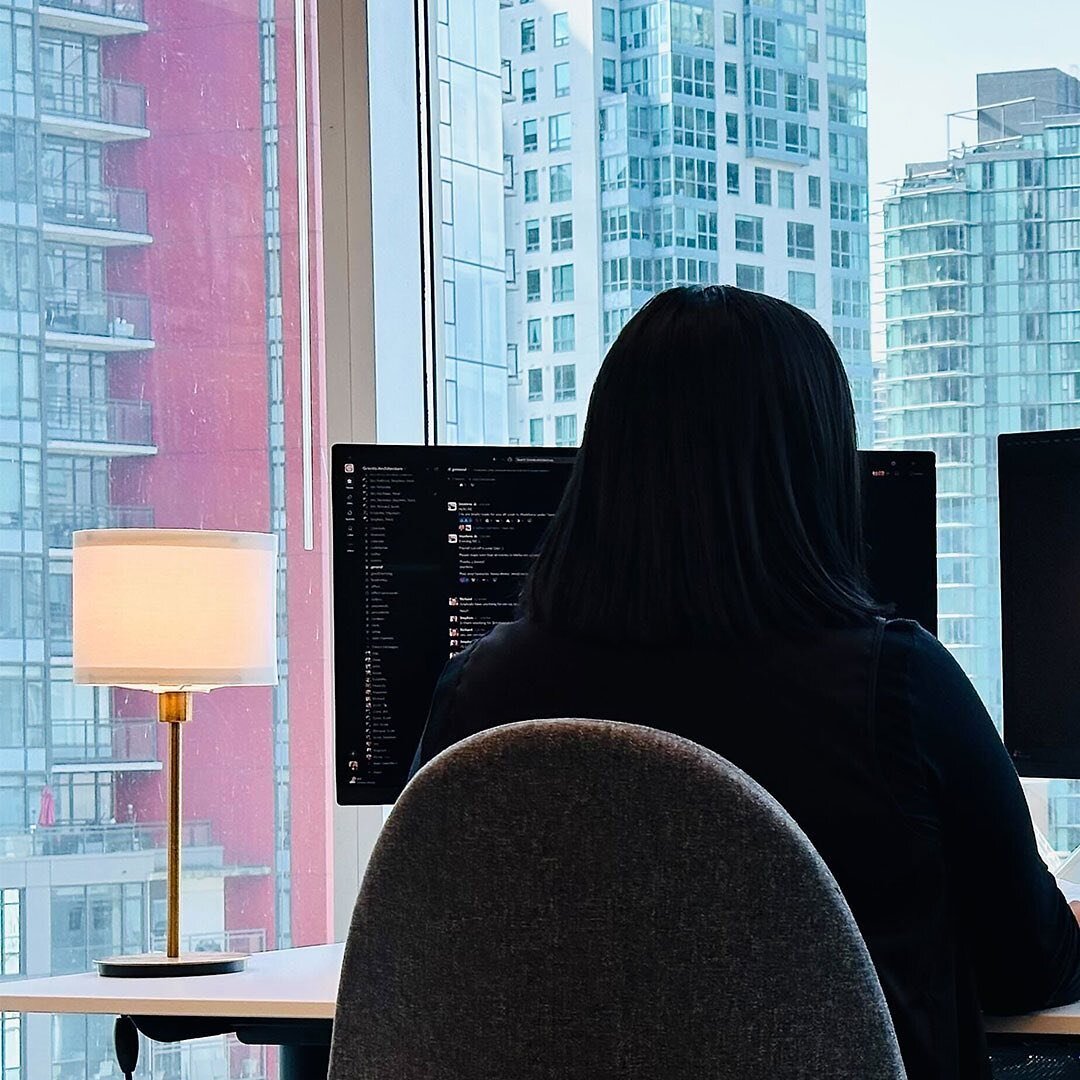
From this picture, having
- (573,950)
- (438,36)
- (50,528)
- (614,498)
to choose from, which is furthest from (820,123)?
(573,950)

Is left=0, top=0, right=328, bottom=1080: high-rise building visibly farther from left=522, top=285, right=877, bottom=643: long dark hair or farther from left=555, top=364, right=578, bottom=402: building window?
left=522, top=285, right=877, bottom=643: long dark hair

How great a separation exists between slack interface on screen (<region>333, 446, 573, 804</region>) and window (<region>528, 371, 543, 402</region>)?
97 centimetres

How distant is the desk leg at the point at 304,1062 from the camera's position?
1975 millimetres

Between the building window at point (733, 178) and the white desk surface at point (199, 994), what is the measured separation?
4.97 feet

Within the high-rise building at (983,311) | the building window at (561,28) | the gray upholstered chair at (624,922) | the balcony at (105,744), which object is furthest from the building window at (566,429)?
the gray upholstered chair at (624,922)

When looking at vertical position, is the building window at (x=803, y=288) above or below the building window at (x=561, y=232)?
below

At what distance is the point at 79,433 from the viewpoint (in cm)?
269

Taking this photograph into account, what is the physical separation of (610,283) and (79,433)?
0.91m

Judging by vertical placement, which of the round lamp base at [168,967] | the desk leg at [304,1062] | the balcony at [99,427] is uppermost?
the balcony at [99,427]

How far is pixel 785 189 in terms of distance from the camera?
2.84 m

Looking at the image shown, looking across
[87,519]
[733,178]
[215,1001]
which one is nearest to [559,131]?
[733,178]

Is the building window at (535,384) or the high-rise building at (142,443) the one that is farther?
the building window at (535,384)

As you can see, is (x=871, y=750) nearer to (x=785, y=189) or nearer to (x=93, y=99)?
(x=785, y=189)

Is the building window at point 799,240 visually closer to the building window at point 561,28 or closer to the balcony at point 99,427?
the building window at point 561,28
